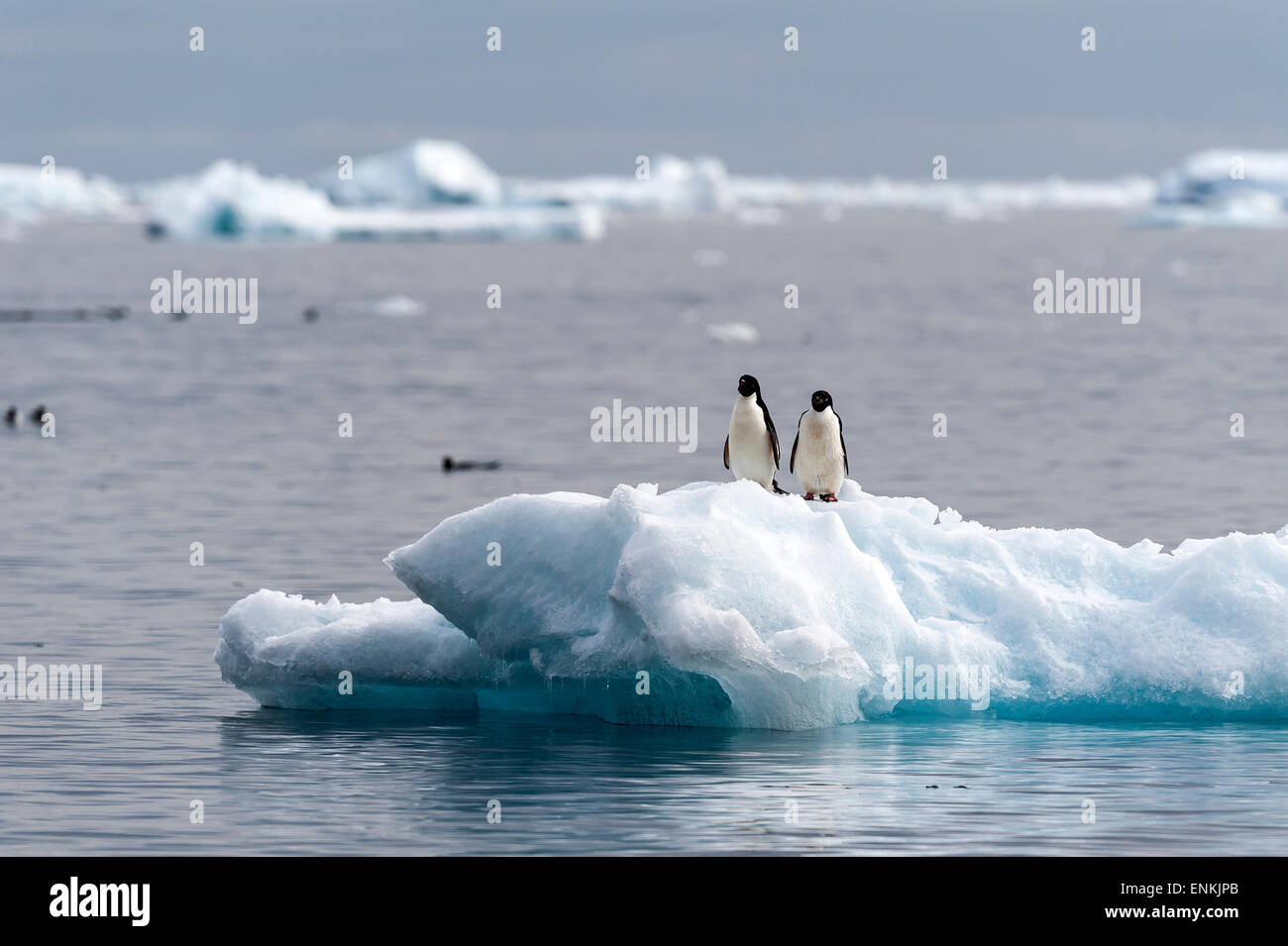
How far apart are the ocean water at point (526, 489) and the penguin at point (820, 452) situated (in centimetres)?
219

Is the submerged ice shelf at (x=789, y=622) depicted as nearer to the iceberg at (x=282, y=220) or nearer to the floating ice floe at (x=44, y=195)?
the iceberg at (x=282, y=220)

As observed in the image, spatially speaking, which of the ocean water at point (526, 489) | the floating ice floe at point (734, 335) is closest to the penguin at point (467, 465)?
the ocean water at point (526, 489)

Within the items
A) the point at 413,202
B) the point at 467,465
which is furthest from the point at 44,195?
the point at 467,465

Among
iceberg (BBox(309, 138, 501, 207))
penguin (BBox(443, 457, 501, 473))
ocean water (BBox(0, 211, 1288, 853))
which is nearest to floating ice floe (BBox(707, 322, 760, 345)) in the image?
ocean water (BBox(0, 211, 1288, 853))

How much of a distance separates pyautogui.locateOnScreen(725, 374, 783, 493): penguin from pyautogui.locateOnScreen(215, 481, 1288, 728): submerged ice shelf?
0.92m

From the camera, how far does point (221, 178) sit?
9712 centimetres

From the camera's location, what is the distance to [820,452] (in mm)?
15633

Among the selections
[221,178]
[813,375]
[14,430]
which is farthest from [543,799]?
[221,178]

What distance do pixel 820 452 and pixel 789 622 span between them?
2.31 m

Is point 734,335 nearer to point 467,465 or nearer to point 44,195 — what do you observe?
point 467,465

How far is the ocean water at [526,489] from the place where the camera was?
11977 mm
